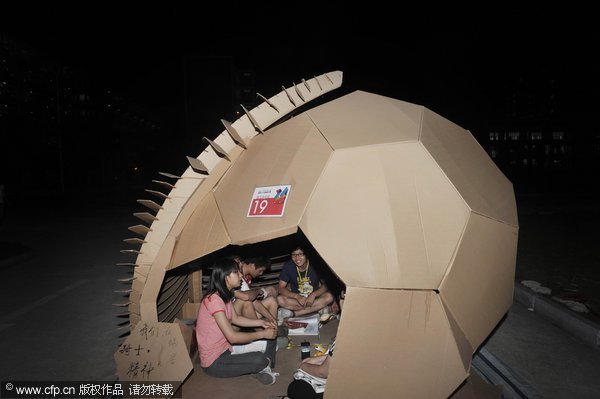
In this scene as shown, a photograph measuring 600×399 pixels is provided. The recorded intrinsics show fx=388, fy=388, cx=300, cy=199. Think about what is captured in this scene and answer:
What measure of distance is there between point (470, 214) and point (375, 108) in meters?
1.25

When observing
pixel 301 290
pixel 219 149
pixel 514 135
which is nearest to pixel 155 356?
pixel 219 149

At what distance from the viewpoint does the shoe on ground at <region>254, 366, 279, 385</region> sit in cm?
356

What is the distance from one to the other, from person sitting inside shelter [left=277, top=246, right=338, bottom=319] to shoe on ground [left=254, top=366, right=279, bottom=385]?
4.38 feet

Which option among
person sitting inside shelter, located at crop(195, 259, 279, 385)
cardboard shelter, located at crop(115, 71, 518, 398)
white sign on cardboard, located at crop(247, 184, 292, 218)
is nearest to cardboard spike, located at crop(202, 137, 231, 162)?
cardboard shelter, located at crop(115, 71, 518, 398)

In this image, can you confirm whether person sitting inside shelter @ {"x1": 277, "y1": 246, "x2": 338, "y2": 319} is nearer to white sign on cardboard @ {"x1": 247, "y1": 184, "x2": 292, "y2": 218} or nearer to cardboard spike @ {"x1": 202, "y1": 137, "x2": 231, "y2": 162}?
cardboard spike @ {"x1": 202, "y1": 137, "x2": 231, "y2": 162}

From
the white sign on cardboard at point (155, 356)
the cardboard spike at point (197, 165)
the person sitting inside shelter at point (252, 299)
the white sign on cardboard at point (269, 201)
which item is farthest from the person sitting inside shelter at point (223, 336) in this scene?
the white sign on cardboard at point (269, 201)

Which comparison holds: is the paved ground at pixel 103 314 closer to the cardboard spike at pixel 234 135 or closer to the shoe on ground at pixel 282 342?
the shoe on ground at pixel 282 342

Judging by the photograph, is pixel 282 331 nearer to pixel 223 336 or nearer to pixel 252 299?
pixel 252 299

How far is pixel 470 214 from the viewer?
102 inches

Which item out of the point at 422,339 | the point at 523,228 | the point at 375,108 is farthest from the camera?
the point at 523,228

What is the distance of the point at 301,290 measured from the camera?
17.5 ft

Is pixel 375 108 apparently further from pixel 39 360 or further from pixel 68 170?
pixel 68 170

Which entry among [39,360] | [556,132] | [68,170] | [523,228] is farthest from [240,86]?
[39,360]

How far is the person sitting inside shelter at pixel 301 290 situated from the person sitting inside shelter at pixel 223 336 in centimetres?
139
